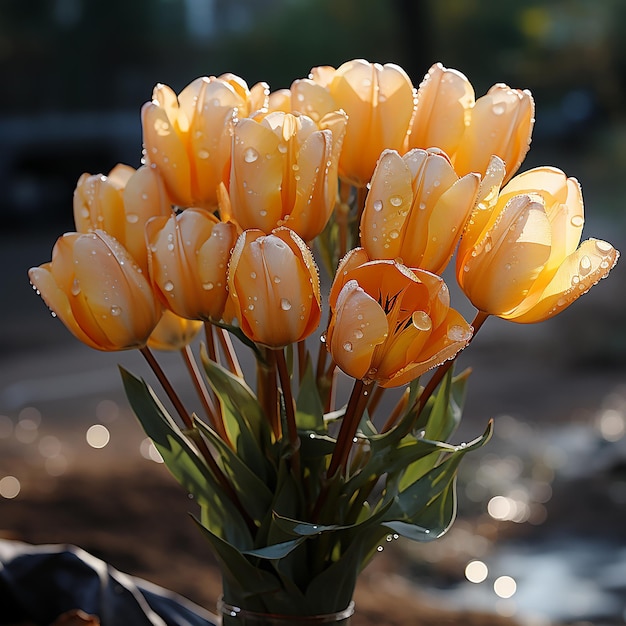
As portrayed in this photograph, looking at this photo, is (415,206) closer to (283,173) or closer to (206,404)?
(283,173)

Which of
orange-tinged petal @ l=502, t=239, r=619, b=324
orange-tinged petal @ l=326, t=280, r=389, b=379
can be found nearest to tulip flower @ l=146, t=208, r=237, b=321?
orange-tinged petal @ l=326, t=280, r=389, b=379

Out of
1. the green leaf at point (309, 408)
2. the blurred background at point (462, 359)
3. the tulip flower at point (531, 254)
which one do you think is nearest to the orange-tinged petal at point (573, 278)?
the tulip flower at point (531, 254)

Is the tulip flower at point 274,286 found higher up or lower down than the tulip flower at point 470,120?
lower down

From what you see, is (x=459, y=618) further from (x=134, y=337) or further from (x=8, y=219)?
(x=8, y=219)

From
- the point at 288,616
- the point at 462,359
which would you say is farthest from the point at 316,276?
the point at 462,359

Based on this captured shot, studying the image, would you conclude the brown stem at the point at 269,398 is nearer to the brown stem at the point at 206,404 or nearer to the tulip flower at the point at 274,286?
the brown stem at the point at 206,404

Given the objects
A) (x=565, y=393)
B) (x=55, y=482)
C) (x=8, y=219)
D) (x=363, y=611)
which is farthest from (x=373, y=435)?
(x=8, y=219)

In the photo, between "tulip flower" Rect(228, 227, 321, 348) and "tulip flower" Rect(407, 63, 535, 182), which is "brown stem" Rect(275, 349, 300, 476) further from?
"tulip flower" Rect(407, 63, 535, 182)
